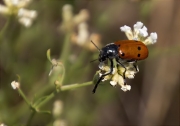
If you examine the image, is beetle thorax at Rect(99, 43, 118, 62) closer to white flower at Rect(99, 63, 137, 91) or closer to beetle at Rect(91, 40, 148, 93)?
beetle at Rect(91, 40, 148, 93)

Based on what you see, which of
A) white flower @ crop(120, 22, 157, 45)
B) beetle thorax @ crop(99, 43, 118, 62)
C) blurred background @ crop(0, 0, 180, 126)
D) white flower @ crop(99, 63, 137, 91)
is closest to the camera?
white flower @ crop(99, 63, 137, 91)

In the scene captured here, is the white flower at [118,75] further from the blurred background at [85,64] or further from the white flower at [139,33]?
the blurred background at [85,64]

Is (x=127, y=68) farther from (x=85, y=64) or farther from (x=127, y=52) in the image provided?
(x=85, y=64)

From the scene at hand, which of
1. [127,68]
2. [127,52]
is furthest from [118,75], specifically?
[127,52]

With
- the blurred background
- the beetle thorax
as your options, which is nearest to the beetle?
the beetle thorax

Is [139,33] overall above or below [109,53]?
above

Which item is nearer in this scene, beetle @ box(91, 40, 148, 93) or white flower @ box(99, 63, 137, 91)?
white flower @ box(99, 63, 137, 91)
